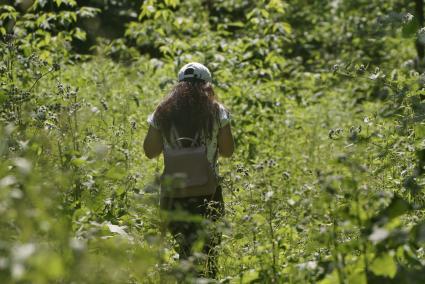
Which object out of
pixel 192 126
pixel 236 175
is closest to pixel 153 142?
pixel 192 126

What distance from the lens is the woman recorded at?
4.32 metres

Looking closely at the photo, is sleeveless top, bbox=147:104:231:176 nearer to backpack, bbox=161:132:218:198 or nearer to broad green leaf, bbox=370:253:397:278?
backpack, bbox=161:132:218:198

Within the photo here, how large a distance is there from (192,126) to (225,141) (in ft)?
0.99

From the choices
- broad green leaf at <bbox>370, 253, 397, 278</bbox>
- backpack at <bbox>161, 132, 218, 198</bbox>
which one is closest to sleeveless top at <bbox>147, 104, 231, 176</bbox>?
backpack at <bbox>161, 132, 218, 198</bbox>

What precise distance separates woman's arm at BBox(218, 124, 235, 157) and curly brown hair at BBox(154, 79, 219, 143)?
0.36 ft

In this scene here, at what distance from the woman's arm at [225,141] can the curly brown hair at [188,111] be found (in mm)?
110

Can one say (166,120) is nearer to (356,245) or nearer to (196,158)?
(196,158)

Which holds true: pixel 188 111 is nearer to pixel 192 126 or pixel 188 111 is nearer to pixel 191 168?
pixel 192 126

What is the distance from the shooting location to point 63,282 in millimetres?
2396

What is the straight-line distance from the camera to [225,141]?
178 inches

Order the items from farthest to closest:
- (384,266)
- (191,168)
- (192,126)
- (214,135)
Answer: (214,135), (192,126), (191,168), (384,266)

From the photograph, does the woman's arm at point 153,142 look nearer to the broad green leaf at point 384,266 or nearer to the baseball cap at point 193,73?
the baseball cap at point 193,73

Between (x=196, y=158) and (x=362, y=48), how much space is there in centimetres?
1067

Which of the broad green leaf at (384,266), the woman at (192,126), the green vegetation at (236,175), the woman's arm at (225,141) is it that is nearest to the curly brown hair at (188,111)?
the woman at (192,126)
